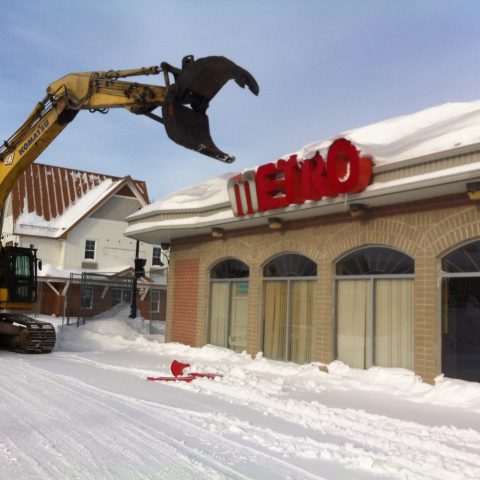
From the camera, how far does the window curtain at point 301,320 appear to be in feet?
44.4

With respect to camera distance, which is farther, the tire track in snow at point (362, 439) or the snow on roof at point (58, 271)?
the snow on roof at point (58, 271)

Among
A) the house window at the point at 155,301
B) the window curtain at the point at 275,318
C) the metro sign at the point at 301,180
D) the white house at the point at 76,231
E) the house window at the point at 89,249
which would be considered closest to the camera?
the metro sign at the point at 301,180

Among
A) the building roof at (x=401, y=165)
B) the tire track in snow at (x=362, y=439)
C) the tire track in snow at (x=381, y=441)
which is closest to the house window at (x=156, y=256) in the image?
the building roof at (x=401, y=165)

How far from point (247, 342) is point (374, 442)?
8959mm

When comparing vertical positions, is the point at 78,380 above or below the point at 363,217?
below

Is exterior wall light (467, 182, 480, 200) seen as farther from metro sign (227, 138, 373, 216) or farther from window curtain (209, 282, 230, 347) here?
window curtain (209, 282, 230, 347)

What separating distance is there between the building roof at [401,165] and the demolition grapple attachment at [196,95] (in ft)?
9.86

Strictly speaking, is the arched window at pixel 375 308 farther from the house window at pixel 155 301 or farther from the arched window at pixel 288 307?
the house window at pixel 155 301

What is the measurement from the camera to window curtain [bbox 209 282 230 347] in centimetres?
1650

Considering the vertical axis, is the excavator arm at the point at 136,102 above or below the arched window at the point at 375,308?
above

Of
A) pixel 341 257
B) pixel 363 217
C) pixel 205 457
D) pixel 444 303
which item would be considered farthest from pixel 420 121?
pixel 205 457

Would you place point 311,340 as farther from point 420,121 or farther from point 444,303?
point 420,121

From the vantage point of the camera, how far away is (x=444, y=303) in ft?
34.8

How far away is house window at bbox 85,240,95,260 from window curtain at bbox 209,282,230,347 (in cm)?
2000
